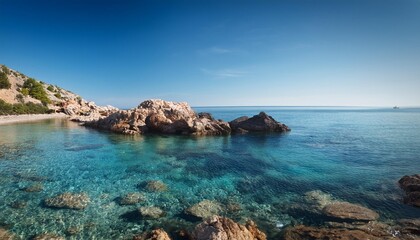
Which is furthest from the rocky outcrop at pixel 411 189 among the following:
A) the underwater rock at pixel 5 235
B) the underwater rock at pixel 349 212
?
the underwater rock at pixel 5 235

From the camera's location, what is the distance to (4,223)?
11086 mm

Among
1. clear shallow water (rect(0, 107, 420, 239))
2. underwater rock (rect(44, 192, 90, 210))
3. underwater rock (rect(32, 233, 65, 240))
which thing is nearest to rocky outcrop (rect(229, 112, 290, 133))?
clear shallow water (rect(0, 107, 420, 239))

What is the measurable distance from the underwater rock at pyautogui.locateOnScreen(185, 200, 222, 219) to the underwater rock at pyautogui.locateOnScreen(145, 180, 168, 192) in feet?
11.9

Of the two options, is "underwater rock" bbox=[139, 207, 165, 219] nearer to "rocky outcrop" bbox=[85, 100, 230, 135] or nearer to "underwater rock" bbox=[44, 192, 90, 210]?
"underwater rock" bbox=[44, 192, 90, 210]

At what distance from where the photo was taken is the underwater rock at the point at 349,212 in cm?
1216

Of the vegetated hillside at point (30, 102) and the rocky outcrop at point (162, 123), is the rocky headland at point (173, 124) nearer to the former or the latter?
the rocky outcrop at point (162, 123)

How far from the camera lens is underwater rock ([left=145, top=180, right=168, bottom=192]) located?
53.1ft

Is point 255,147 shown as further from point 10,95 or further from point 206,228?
point 10,95

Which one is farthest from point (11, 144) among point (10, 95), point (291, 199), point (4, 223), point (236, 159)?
point (10, 95)

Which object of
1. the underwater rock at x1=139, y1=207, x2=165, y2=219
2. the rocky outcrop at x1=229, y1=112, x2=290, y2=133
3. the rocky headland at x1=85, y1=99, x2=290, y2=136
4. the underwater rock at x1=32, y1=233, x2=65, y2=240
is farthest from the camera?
the rocky outcrop at x1=229, y1=112, x2=290, y2=133

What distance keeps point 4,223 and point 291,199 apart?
50.4 ft

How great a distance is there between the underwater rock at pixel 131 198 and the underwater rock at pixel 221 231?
5.95m

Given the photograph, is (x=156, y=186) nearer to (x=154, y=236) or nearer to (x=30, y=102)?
(x=154, y=236)

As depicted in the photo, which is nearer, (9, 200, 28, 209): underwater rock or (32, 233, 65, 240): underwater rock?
(32, 233, 65, 240): underwater rock
